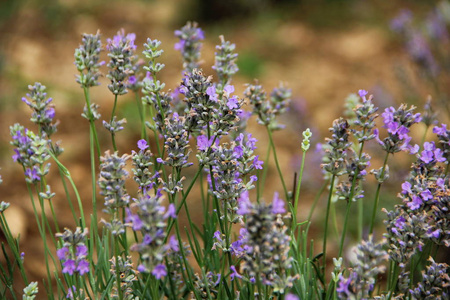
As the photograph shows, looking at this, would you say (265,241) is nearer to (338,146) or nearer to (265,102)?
(338,146)

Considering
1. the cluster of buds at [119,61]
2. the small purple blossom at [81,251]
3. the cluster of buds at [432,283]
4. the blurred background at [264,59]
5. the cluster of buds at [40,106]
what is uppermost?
the blurred background at [264,59]

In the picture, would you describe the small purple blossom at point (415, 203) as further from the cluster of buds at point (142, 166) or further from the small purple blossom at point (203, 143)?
the cluster of buds at point (142, 166)

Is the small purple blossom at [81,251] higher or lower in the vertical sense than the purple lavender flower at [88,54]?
lower

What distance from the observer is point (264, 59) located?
568 centimetres

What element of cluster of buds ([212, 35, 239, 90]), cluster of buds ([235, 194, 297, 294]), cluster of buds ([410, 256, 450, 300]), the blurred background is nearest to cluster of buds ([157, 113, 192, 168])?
cluster of buds ([235, 194, 297, 294])

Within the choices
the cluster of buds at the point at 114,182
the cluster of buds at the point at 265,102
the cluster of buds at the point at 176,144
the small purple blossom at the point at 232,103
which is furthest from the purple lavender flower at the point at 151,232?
the cluster of buds at the point at 265,102

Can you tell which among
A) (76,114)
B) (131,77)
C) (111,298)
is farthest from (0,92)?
(111,298)

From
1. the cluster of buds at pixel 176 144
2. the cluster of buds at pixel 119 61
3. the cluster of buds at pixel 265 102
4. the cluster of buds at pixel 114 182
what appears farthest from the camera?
the cluster of buds at pixel 265 102

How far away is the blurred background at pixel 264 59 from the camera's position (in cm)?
377

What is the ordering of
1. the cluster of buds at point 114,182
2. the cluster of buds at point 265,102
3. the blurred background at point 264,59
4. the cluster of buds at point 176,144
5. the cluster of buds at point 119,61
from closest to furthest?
1. the cluster of buds at point 114,182
2. the cluster of buds at point 176,144
3. the cluster of buds at point 119,61
4. the cluster of buds at point 265,102
5. the blurred background at point 264,59

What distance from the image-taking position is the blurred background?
12.4 ft

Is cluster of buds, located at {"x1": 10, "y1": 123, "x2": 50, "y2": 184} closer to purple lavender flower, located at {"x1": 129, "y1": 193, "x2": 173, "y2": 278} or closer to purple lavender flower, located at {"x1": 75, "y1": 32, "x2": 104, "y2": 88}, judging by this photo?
purple lavender flower, located at {"x1": 75, "y1": 32, "x2": 104, "y2": 88}

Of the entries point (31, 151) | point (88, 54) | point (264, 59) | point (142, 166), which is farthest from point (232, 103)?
point (264, 59)

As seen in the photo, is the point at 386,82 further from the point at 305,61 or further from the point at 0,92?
the point at 0,92
